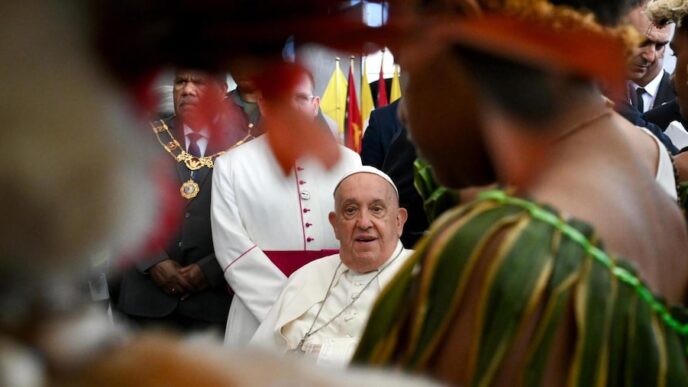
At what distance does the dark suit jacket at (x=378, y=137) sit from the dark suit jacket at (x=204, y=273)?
0.65 m

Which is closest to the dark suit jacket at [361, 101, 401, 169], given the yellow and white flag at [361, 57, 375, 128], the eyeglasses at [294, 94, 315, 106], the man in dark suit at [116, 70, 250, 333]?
the man in dark suit at [116, 70, 250, 333]

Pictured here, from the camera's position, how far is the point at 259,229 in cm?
389

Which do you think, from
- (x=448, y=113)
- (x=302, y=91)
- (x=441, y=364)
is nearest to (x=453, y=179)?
(x=448, y=113)

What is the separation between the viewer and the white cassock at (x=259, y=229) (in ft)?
12.5

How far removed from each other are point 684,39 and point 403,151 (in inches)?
51.9

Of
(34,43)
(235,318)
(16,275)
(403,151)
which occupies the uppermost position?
(34,43)

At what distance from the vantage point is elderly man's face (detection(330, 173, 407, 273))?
3.47 meters

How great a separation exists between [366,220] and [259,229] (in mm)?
530

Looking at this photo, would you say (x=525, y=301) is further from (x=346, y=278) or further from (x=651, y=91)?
(x=651, y=91)

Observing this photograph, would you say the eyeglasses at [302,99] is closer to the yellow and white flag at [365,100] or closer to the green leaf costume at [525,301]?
the green leaf costume at [525,301]

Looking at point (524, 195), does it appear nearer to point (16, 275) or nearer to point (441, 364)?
point (441, 364)

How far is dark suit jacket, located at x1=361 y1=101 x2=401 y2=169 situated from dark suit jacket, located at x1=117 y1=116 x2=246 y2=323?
25.7 inches

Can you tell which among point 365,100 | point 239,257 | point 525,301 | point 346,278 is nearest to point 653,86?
point 365,100

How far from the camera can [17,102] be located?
1.75ft
